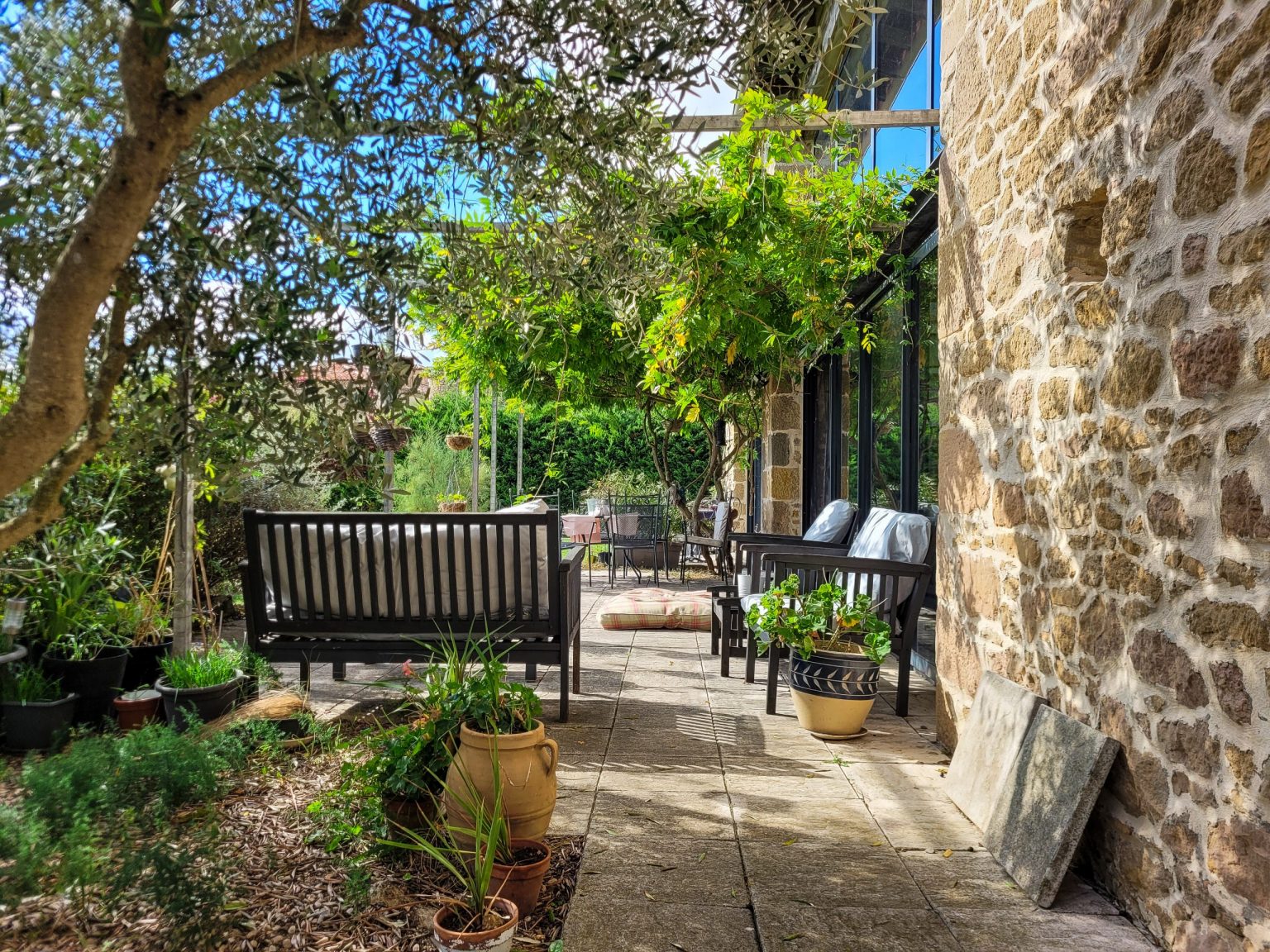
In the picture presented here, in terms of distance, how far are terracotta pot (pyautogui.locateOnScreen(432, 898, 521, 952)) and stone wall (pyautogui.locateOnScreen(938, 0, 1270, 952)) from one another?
1.40 meters

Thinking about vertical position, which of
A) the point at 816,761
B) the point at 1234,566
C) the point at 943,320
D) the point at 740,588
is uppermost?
the point at 943,320

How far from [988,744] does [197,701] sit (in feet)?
9.03

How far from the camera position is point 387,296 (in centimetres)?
189

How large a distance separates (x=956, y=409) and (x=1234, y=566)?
5.61 ft

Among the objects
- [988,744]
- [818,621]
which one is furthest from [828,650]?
[988,744]

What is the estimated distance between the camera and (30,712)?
3.28 meters

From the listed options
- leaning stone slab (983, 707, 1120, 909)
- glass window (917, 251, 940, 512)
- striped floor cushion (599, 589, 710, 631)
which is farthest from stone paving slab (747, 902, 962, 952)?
striped floor cushion (599, 589, 710, 631)

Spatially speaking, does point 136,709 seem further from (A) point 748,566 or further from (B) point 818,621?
(A) point 748,566

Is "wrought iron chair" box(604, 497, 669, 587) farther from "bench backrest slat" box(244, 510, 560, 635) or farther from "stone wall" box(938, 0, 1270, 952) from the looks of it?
"stone wall" box(938, 0, 1270, 952)

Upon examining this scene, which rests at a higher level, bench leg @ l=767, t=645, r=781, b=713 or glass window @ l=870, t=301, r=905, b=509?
glass window @ l=870, t=301, r=905, b=509

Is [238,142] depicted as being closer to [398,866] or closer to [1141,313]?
[398,866]

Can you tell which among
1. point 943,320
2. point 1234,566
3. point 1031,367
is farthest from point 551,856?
point 943,320

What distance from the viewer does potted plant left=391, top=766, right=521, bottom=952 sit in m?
1.81

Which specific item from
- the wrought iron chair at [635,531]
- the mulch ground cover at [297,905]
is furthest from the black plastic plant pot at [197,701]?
the wrought iron chair at [635,531]
